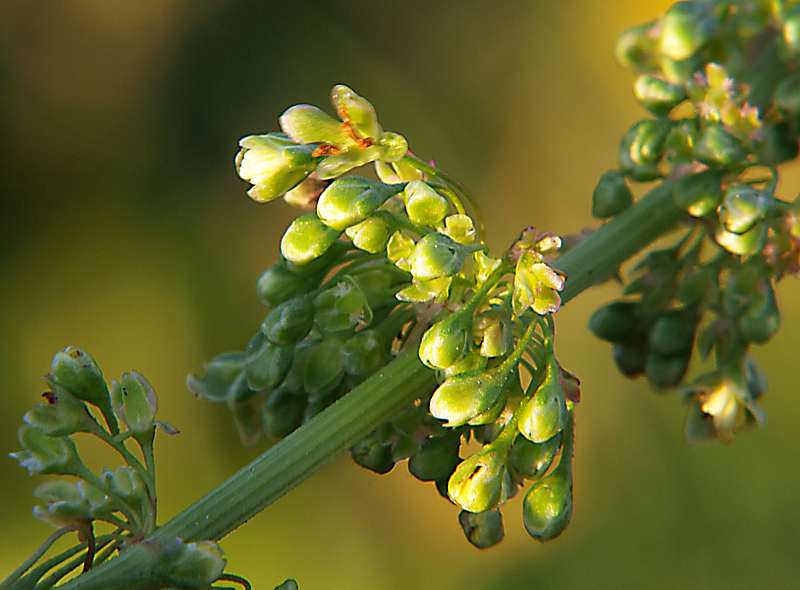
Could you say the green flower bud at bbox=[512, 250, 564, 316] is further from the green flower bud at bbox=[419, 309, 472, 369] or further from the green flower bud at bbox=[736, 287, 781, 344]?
the green flower bud at bbox=[736, 287, 781, 344]

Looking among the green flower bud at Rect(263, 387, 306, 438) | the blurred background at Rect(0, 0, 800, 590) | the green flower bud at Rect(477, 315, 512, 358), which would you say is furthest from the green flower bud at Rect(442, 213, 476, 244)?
the blurred background at Rect(0, 0, 800, 590)

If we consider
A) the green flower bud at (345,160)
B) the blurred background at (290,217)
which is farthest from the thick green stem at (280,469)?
the blurred background at (290,217)

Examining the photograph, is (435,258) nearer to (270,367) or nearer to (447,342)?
(447,342)

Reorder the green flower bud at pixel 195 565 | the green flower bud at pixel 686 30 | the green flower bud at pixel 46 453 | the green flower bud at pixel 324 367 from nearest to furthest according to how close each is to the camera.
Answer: the green flower bud at pixel 195 565, the green flower bud at pixel 46 453, the green flower bud at pixel 324 367, the green flower bud at pixel 686 30

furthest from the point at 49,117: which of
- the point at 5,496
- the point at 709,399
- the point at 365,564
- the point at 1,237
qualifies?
the point at 709,399

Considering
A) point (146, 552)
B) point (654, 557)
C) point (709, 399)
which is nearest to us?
point (146, 552)

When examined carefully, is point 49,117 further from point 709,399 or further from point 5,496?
point 709,399

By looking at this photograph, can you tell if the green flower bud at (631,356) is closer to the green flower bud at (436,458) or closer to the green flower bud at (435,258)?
the green flower bud at (436,458)
